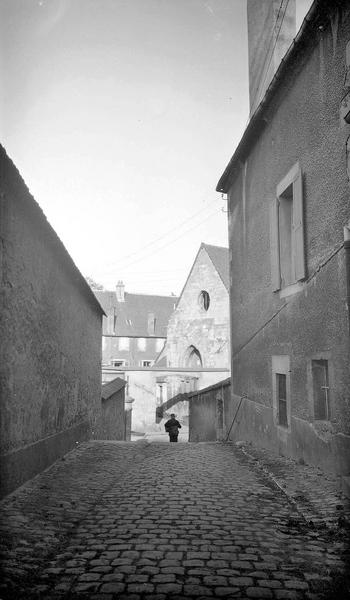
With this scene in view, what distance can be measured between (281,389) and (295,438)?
1.26m

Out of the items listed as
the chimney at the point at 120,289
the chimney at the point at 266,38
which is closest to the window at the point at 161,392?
the chimney at the point at 266,38

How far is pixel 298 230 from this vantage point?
705cm

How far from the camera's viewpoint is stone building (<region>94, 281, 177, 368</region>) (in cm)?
4791

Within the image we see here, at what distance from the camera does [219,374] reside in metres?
27.7

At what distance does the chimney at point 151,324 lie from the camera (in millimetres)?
49531

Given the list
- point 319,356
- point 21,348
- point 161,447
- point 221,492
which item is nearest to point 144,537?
point 221,492

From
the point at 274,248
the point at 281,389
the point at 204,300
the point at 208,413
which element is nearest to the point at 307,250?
the point at 274,248

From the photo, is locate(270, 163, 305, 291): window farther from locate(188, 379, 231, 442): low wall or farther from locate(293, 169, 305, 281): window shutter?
locate(188, 379, 231, 442): low wall

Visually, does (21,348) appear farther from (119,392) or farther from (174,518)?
(119,392)

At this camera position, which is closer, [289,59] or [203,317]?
[289,59]

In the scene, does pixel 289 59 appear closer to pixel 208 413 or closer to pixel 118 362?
pixel 208 413

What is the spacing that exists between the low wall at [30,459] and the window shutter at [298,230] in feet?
15.3

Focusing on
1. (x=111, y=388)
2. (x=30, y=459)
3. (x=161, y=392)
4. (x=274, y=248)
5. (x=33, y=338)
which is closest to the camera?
(x=30, y=459)

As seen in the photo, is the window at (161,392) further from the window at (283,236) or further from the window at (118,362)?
the window at (118,362)
